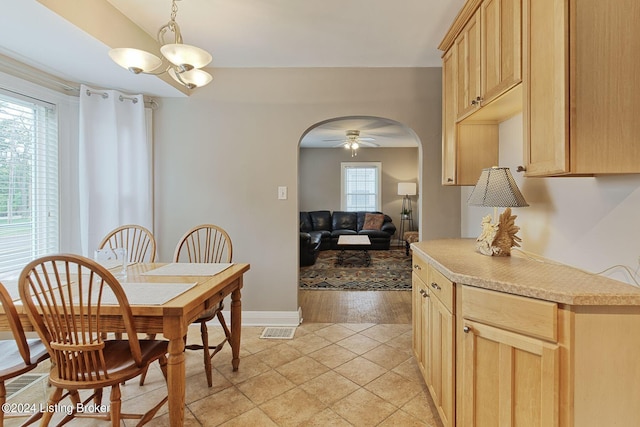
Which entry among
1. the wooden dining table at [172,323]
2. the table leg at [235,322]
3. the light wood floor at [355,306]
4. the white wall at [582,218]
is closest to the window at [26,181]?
the wooden dining table at [172,323]

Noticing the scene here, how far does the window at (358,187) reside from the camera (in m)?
8.12

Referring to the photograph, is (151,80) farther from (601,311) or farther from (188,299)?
(601,311)

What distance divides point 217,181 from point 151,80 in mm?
1016

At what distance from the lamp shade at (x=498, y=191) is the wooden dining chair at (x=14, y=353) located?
2.34 metres

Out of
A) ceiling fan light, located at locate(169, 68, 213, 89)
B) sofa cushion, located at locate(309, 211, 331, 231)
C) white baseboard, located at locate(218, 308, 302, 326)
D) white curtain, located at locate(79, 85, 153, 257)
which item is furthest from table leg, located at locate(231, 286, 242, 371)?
sofa cushion, located at locate(309, 211, 331, 231)

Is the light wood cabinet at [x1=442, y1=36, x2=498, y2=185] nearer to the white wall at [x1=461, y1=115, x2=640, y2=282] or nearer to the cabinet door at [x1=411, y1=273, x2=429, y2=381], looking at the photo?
the white wall at [x1=461, y1=115, x2=640, y2=282]

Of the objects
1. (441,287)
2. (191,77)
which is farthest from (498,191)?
(191,77)

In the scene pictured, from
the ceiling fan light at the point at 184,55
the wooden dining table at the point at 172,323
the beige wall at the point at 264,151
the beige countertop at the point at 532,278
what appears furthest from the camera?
the beige wall at the point at 264,151

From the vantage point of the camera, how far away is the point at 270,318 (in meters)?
3.04

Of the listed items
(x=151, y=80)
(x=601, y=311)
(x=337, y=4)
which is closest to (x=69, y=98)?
(x=151, y=80)

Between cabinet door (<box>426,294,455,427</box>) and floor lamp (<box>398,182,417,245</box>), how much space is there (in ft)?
19.8

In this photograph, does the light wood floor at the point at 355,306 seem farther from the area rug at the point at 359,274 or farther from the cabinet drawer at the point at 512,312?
the cabinet drawer at the point at 512,312

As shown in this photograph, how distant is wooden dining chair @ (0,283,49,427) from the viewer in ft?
4.28

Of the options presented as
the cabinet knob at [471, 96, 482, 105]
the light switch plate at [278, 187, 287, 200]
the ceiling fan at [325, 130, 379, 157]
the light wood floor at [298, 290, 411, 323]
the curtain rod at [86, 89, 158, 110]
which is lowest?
the light wood floor at [298, 290, 411, 323]
